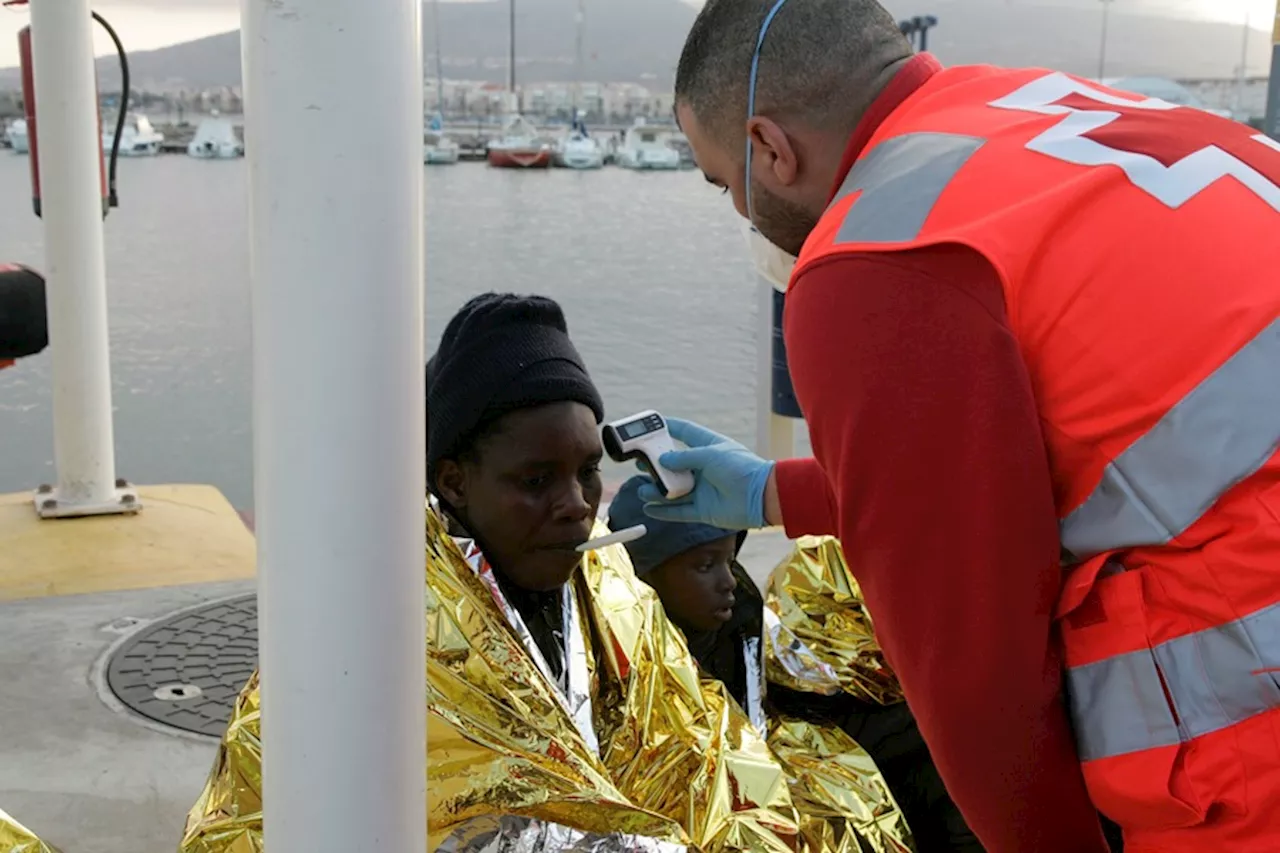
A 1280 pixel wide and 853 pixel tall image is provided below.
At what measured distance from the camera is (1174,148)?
4.67 ft

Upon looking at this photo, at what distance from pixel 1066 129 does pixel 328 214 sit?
0.74 meters

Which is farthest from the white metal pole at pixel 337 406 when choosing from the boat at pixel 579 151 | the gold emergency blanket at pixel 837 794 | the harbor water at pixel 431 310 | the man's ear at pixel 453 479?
the boat at pixel 579 151

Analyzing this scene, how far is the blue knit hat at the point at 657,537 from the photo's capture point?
284 cm

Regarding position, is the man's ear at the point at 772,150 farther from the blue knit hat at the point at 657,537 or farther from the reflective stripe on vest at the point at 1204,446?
the blue knit hat at the point at 657,537

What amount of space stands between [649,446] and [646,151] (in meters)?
45.7

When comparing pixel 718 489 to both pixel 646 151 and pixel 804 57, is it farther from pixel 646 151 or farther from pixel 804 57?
pixel 646 151

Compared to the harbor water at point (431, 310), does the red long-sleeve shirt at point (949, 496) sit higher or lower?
higher

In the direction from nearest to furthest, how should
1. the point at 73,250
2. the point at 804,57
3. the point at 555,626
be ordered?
the point at 804,57 → the point at 555,626 → the point at 73,250

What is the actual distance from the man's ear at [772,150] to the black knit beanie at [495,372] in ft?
2.33

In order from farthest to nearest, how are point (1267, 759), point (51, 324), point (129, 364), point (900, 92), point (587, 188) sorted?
1. point (587, 188)
2. point (129, 364)
3. point (51, 324)
4. point (900, 92)
5. point (1267, 759)

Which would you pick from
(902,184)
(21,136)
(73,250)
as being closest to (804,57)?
(902,184)

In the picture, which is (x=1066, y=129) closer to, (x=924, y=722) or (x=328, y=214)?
(x=924, y=722)

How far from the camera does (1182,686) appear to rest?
4.48 ft

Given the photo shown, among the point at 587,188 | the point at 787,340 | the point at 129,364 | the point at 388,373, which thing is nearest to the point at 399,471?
the point at 388,373
